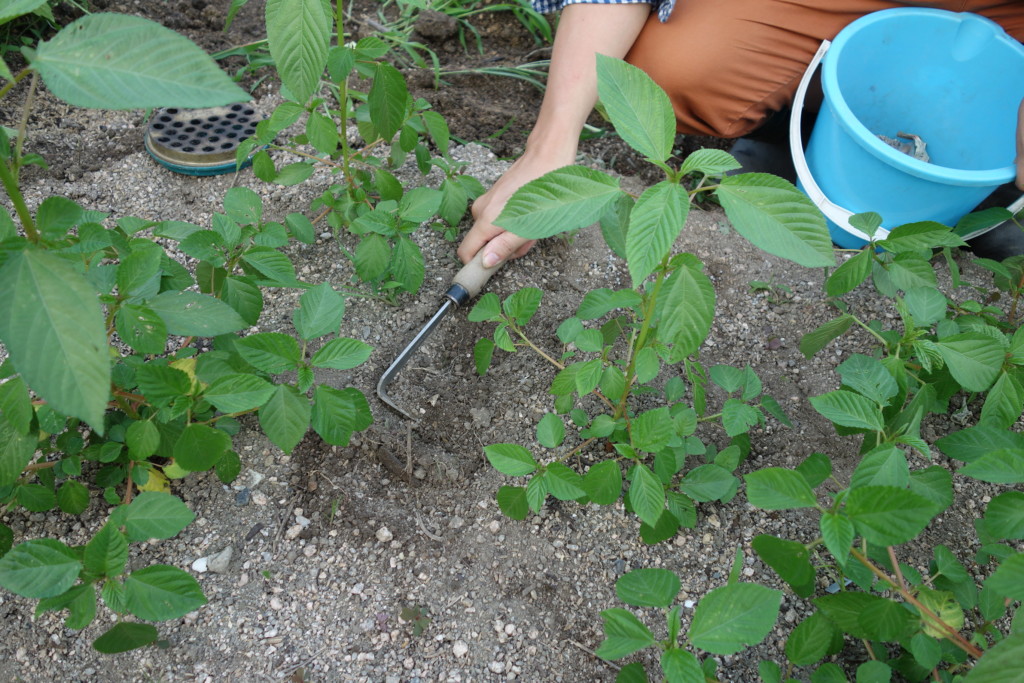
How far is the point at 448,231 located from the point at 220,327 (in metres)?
0.72

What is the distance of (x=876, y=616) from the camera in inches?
35.3

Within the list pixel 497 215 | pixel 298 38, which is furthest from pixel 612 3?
pixel 298 38

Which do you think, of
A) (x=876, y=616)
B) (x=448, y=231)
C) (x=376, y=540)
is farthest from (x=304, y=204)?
(x=876, y=616)

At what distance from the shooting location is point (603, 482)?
1.04 metres

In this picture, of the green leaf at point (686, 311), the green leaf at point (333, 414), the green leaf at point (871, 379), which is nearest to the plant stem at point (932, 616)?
the green leaf at point (871, 379)

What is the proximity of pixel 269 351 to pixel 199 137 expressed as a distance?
1048 millimetres

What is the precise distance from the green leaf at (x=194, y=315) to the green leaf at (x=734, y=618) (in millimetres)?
727

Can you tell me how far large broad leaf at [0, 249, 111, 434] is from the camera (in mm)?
690

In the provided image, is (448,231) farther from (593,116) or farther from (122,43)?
(122,43)

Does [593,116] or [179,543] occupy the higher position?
[593,116]

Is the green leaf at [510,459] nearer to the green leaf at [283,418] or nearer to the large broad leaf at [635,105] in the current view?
the green leaf at [283,418]

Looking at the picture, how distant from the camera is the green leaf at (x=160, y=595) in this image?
0.88 metres

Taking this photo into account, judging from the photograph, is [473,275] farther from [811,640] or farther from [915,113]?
[915,113]

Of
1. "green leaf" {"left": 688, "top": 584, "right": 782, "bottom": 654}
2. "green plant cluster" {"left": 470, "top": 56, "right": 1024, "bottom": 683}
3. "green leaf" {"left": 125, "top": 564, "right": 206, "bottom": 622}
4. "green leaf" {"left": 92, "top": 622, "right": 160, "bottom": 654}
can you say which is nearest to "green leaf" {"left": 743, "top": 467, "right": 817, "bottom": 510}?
"green plant cluster" {"left": 470, "top": 56, "right": 1024, "bottom": 683}
